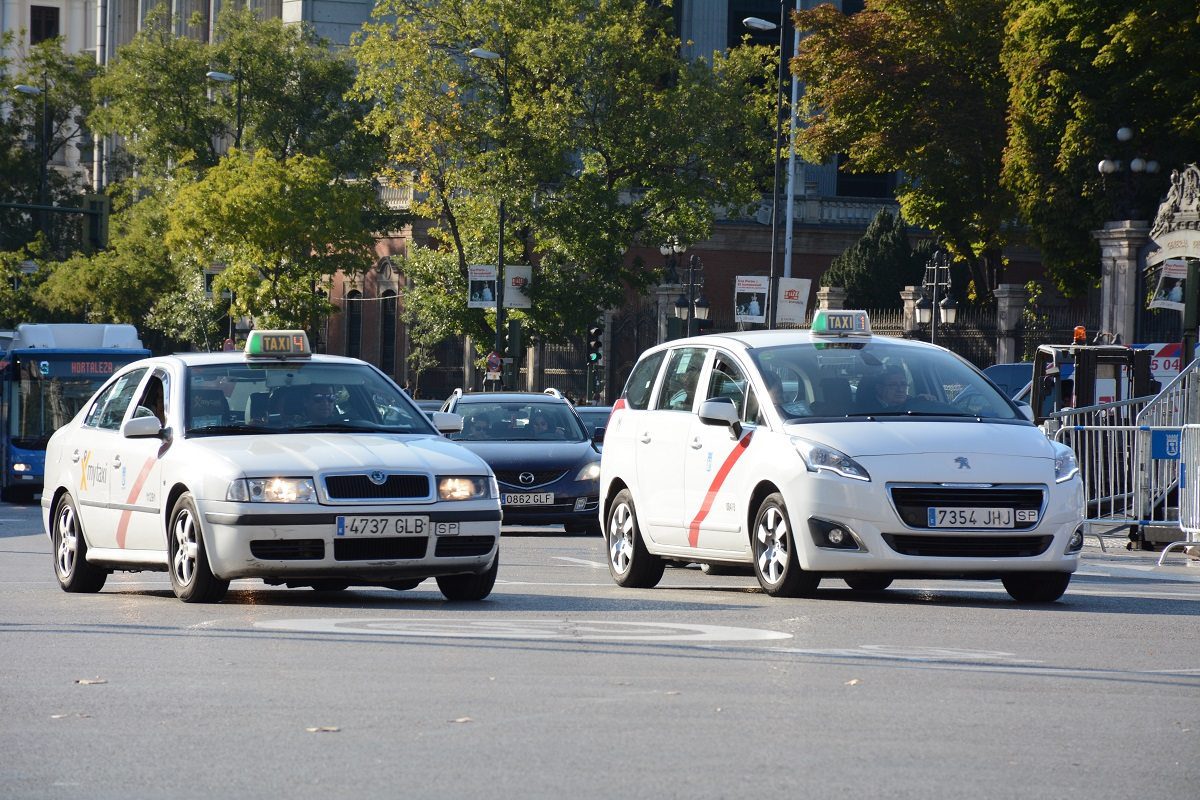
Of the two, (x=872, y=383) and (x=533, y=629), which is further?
(x=872, y=383)

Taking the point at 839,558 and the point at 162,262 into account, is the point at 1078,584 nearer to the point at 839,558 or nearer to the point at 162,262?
the point at 839,558

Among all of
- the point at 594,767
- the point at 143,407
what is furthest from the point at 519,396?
the point at 594,767

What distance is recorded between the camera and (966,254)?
58.8m

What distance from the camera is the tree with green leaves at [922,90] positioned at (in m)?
52.5

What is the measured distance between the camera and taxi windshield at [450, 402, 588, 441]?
82.0 ft

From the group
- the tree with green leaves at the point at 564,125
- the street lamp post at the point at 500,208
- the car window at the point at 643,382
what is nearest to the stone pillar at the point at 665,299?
the tree with green leaves at the point at 564,125

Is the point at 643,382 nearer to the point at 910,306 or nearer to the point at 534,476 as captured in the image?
the point at 534,476

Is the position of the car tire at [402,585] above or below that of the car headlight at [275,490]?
below

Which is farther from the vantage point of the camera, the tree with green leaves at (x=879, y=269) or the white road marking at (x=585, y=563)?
the tree with green leaves at (x=879, y=269)

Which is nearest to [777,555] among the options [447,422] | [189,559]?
[447,422]

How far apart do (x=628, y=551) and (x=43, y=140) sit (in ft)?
213

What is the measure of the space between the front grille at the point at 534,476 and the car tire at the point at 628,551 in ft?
26.6

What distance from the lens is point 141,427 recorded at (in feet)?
43.2

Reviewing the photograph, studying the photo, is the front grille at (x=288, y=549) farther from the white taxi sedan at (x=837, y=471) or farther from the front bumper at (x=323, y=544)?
the white taxi sedan at (x=837, y=471)
